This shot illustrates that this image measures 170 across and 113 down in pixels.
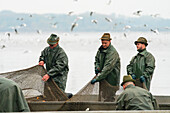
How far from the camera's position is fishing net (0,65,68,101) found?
7.72 m

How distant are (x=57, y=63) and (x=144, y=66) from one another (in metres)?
1.79

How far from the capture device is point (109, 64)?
7.74m

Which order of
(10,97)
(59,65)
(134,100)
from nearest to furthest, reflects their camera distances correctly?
(10,97)
(134,100)
(59,65)

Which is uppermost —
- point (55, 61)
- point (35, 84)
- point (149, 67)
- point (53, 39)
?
point (53, 39)

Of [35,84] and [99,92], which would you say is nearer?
[99,92]

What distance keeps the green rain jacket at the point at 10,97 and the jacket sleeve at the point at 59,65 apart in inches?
134

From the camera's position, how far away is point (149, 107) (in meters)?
5.30

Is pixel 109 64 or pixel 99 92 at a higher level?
pixel 109 64

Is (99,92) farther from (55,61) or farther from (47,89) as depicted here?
(55,61)

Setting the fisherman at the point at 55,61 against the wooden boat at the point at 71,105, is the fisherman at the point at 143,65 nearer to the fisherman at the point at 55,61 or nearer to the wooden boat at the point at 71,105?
the wooden boat at the point at 71,105

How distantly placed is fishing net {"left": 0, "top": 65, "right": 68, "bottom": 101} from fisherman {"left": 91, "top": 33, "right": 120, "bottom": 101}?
1006 millimetres

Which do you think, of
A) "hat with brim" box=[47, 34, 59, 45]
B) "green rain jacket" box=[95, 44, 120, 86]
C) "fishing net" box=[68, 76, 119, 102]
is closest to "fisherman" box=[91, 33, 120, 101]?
"green rain jacket" box=[95, 44, 120, 86]

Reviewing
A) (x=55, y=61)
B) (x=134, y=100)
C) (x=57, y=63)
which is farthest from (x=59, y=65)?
(x=134, y=100)

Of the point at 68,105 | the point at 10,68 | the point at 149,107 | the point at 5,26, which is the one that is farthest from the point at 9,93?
the point at 5,26
